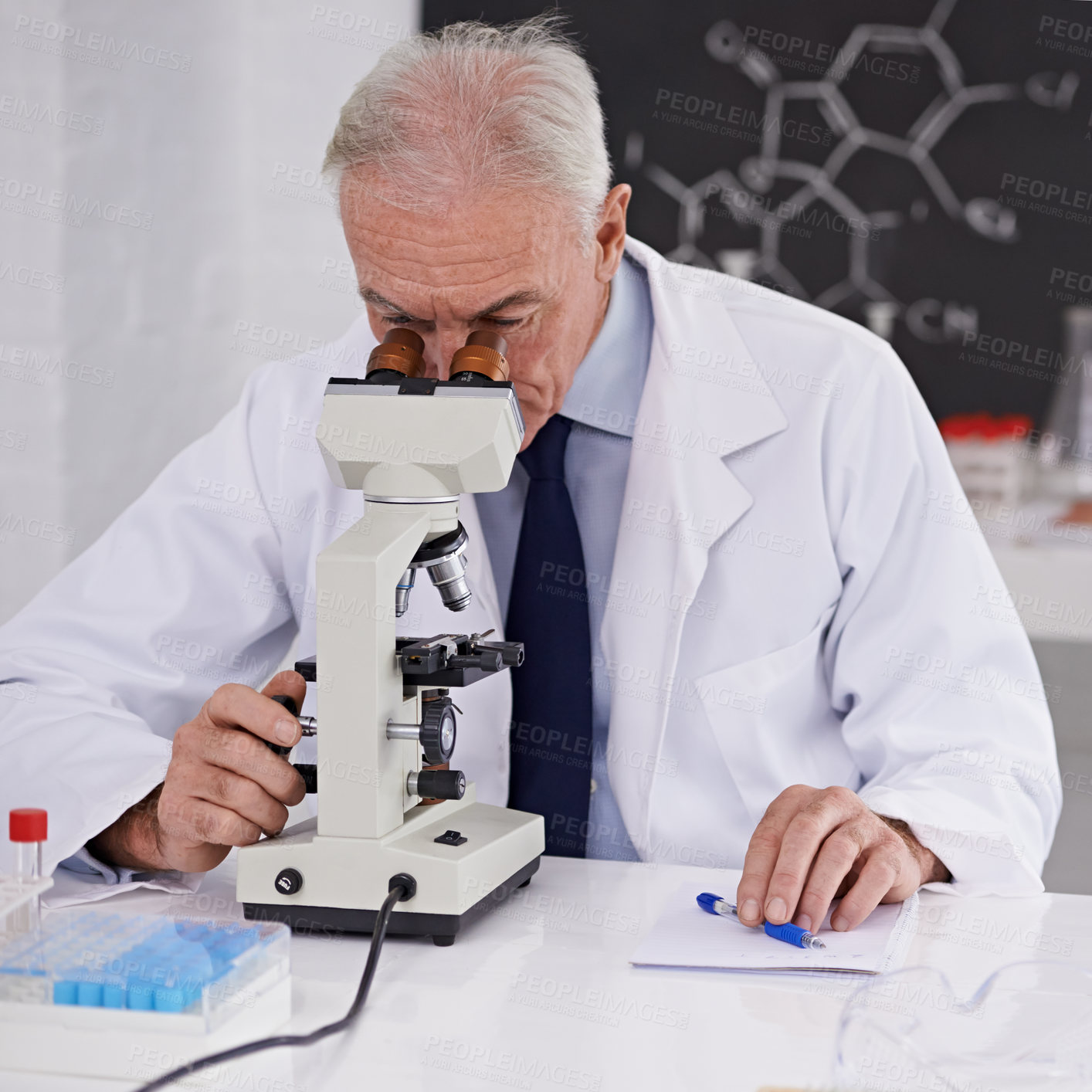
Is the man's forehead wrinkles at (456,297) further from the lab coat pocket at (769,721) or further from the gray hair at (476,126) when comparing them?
the lab coat pocket at (769,721)

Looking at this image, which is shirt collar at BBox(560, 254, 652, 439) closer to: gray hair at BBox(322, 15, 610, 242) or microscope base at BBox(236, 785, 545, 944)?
gray hair at BBox(322, 15, 610, 242)

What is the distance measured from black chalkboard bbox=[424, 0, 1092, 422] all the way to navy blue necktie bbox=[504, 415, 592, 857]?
2600 mm

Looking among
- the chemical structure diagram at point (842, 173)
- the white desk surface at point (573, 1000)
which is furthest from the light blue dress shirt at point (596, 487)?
the chemical structure diagram at point (842, 173)

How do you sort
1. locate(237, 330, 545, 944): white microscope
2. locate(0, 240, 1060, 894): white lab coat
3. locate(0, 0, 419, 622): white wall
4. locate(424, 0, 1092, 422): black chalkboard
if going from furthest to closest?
locate(424, 0, 1092, 422): black chalkboard
locate(0, 0, 419, 622): white wall
locate(0, 240, 1060, 894): white lab coat
locate(237, 330, 545, 944): white microscope

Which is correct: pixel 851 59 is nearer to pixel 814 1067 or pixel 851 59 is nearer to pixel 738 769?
pixel 738 769

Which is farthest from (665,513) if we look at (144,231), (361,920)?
(144,231)

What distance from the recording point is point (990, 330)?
3.92 metres

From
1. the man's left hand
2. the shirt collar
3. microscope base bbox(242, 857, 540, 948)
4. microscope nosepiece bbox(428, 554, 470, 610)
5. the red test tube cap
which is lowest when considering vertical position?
microscope base bbox(242, 857, 540, 948)

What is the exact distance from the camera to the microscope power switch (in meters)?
1.15

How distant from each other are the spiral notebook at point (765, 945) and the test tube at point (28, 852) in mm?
531

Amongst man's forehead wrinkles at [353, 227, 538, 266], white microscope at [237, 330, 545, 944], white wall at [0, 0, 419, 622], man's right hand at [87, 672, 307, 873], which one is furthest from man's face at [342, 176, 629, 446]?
white wall at [0, 0, 419, 622]

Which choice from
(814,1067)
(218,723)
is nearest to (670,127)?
(218,723)

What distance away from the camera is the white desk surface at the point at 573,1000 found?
89cm

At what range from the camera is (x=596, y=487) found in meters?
1.75
